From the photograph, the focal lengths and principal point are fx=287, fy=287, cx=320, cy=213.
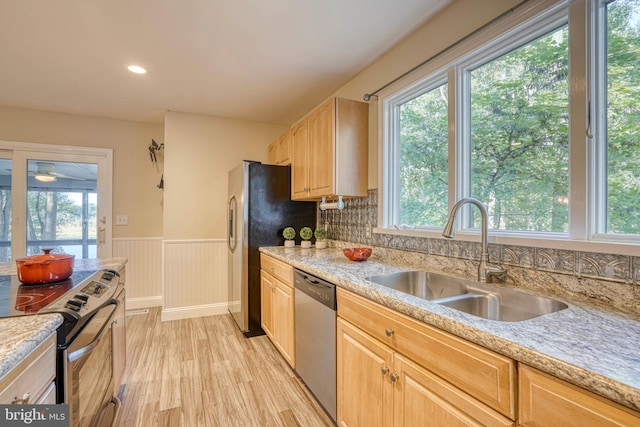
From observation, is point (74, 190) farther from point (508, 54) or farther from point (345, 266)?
point (508, 54)

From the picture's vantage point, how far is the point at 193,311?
3459 mm

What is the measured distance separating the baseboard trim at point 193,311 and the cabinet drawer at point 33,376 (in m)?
2.63

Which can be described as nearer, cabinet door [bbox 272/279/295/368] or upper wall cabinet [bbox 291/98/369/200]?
cabinet door [bbox 272/279/295/368]

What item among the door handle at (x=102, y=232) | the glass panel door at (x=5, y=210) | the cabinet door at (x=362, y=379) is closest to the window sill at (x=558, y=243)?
the cabinet door at (x=362, y=379)

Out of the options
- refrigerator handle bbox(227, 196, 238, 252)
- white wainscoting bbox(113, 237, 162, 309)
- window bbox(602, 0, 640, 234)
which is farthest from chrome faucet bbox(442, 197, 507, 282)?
white wainscoting bbox(113, 237, 162, 309)

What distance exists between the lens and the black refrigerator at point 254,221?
2.86 meters

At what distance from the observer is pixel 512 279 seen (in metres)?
1.37

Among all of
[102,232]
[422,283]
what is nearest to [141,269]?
[102,232]

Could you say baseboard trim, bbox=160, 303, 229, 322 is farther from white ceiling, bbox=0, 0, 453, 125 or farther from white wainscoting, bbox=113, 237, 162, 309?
white ceiling, bbox=0, 0, 453, 125

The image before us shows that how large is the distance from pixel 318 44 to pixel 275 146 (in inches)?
64.7

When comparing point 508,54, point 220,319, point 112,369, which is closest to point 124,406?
point 112,369

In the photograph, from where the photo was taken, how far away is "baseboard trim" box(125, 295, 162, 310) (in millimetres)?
3734

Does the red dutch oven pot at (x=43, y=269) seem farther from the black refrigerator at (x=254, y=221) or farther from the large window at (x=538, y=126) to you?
the large window at (x=538, y=126)

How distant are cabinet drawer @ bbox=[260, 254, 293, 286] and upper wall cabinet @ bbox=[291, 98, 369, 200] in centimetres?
68
